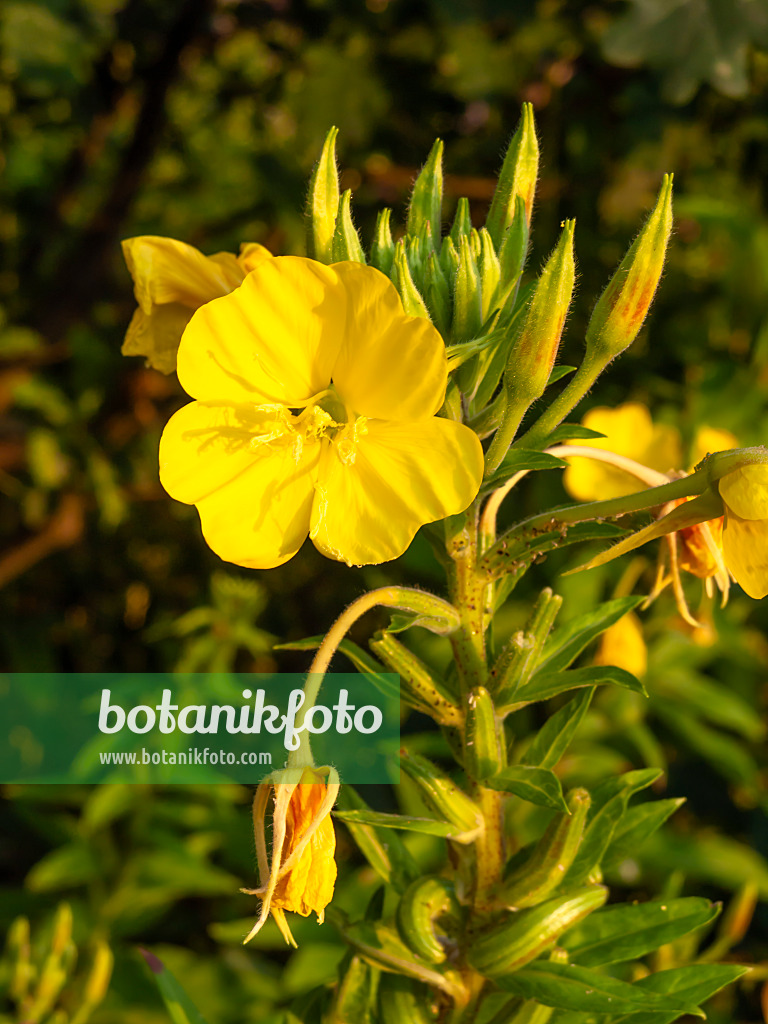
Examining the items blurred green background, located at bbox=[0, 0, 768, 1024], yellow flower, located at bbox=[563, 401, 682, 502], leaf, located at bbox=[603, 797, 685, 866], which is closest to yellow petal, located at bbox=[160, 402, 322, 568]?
leaf, located at bbox=[603, 797, 685, 866]

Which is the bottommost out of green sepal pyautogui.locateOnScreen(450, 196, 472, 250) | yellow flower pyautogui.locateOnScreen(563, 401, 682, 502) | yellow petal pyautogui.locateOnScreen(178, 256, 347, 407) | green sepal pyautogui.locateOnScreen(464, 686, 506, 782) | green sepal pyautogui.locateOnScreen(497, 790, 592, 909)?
green sepal pyautogui.locateOnScreen(497, 790, 592, 909)

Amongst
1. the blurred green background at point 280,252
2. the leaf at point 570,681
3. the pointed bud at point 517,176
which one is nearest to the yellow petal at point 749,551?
the leaf at point 570,681

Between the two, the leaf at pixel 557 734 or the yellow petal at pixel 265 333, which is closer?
the yellow petal at pixel 265 333

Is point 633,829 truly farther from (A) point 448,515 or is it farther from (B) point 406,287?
(B) point 406,287

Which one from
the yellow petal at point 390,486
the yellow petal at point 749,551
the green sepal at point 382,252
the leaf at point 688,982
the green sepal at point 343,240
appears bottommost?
the leaf at point 688,982

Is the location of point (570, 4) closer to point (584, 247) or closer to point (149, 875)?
point (584, 247)

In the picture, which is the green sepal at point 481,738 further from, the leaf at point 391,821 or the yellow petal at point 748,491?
the yellow petal at point 748,491

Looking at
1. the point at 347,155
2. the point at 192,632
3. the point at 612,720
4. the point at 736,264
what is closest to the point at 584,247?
the point at 736,264
